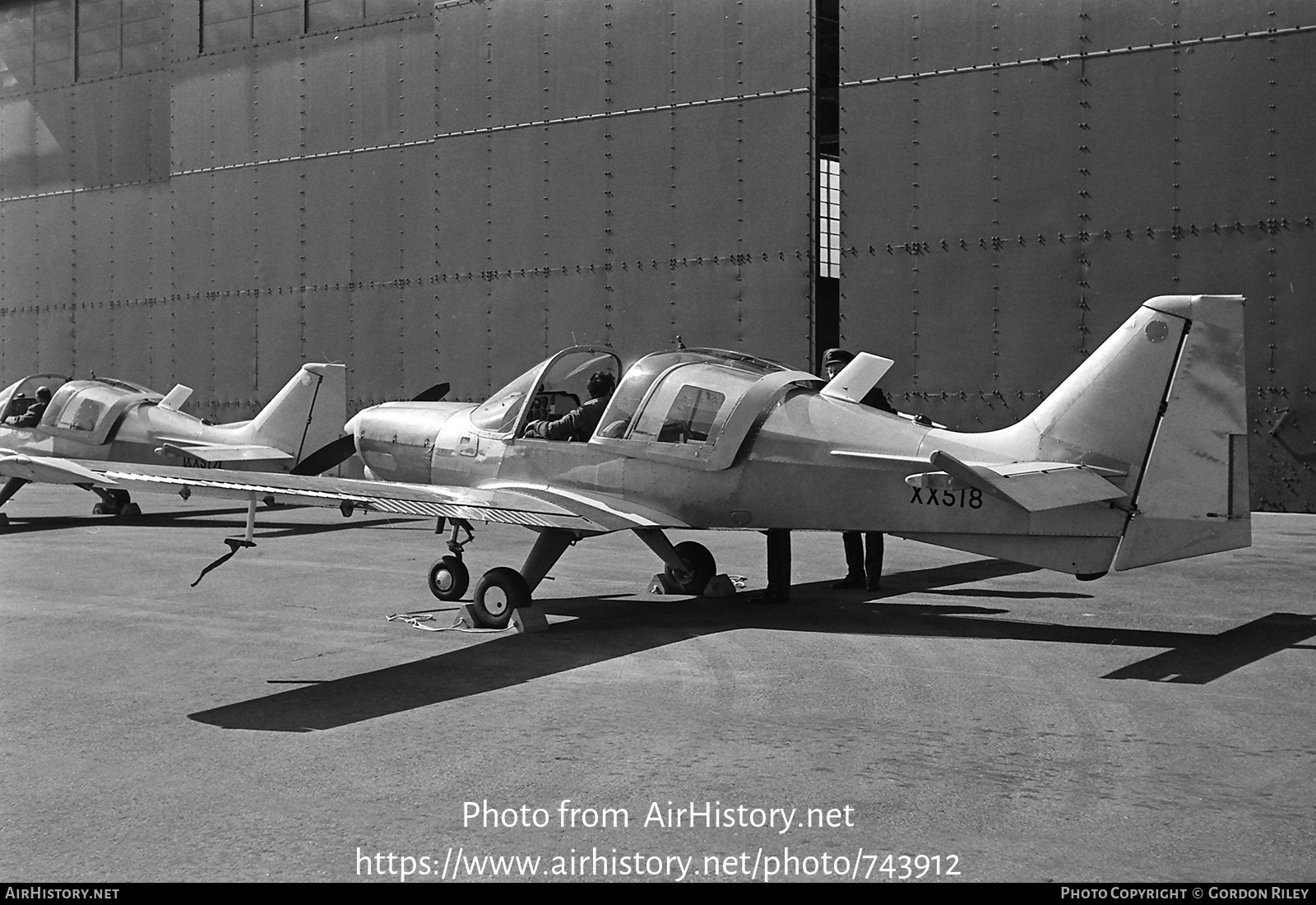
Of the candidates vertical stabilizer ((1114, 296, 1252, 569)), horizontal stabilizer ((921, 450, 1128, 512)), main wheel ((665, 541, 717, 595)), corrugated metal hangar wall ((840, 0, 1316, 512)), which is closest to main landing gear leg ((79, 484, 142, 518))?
corrugated metal hangar wall ((840, 0, 1316, 512))

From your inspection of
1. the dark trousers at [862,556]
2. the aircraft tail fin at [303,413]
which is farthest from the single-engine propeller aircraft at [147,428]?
the dark trousers at [862,556]

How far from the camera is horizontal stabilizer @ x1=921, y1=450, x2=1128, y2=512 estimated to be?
8625mm

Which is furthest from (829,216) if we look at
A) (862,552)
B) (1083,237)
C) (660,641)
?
(660,641)

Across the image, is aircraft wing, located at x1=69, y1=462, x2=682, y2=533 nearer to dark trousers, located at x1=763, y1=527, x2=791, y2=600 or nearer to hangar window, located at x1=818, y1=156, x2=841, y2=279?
dark trousers, located at x1=763, y1=527, x2=791, y2=600

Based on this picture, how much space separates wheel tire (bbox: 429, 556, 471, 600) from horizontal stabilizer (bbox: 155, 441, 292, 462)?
8.88 m

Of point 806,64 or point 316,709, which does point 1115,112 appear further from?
point 316,709

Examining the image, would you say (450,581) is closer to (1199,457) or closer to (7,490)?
(1199,457)

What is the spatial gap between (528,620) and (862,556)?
397cm

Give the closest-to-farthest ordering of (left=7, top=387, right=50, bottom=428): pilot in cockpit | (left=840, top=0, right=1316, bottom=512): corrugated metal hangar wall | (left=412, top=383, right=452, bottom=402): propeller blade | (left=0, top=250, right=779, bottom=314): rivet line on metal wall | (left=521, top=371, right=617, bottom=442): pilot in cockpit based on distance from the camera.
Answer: (left=521, top=371, right=617, bottom=442): pilot in cockpit, (left=412, top=383, right=452, bottom=402): propeller blade, (left=840, top=0, right=1316, bottom=512): corrugated metal hangar wall, (left=7, top=387, right=50, bottom=428): pilot in cockpit, (left=0, top=250, right=779, bottom=314): rivet line on metal wall

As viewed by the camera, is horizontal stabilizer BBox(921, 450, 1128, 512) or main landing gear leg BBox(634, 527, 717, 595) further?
main landing gear leg BBox(634, 527, 717, 595)

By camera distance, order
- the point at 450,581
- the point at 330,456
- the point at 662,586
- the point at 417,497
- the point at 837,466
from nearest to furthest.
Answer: the point at 837,466, the point at 417,497, the point at 450,581, the point at 662,586, the point at 330,456

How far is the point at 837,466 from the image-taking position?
9.77 m

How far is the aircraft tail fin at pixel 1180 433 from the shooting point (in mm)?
8773

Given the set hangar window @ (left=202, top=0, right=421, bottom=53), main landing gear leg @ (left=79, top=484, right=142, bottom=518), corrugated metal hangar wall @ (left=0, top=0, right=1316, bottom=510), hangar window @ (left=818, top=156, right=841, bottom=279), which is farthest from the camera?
hangar window @ (left=202, top=0, right=421, bottom=53)
